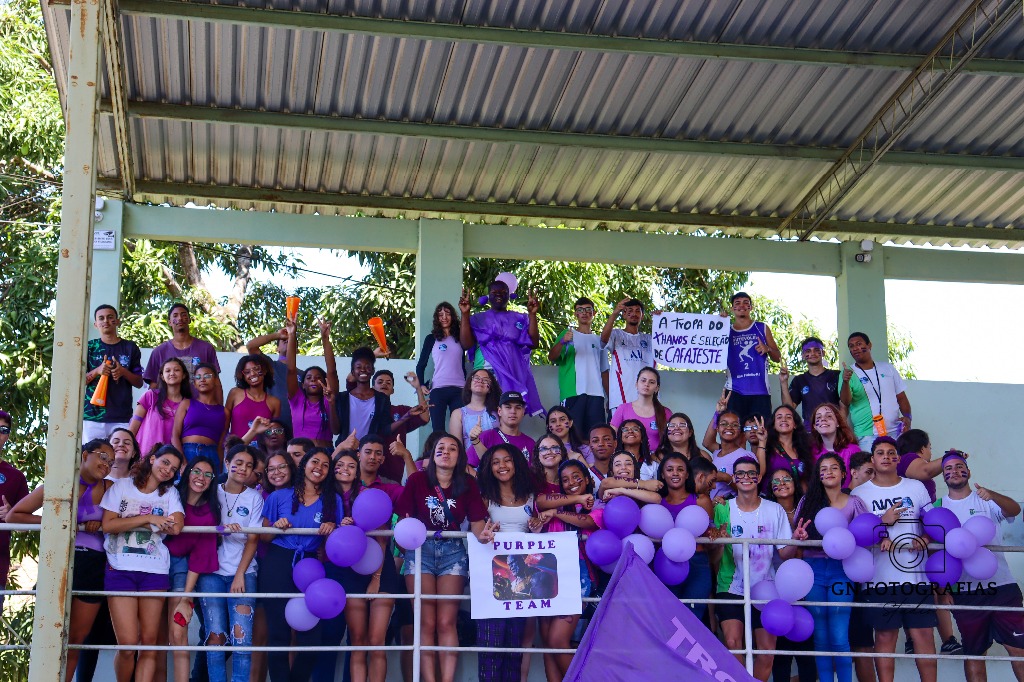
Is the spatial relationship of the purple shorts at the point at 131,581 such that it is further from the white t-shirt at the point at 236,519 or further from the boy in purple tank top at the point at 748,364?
the boy in purple tank top at the point at 748,364

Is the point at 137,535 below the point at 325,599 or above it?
above

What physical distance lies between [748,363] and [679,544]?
10.8ft

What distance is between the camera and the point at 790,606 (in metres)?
7.55

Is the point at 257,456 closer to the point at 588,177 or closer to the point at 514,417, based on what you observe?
the point at 514,417

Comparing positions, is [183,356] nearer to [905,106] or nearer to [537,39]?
[537,39]

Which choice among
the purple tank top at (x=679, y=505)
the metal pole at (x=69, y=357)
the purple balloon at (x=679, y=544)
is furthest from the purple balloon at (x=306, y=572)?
the purple tank top at (x=679, y=505)

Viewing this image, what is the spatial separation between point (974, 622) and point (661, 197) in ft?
18.3

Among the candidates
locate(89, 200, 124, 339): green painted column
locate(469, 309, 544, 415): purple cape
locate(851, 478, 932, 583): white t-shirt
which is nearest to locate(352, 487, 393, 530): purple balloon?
locate(469, 309, 544, 415): purple cape

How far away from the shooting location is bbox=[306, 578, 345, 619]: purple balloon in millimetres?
7000

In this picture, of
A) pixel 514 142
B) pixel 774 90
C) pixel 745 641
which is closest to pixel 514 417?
pixel 745 641

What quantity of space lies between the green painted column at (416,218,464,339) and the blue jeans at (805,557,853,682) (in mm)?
4856

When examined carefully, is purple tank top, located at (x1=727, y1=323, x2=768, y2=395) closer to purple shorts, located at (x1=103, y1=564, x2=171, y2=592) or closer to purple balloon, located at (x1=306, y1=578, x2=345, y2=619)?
purple balloon, located at (x1=306, y1=578, x2=345, y2=619)

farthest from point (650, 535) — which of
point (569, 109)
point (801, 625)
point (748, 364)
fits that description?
point (569, 109)

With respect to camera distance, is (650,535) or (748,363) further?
(748,363)
